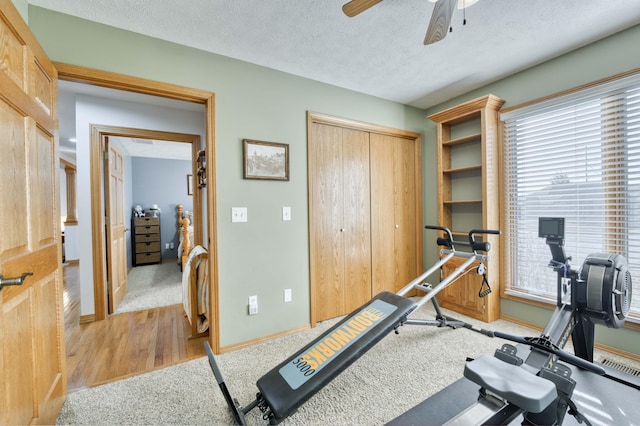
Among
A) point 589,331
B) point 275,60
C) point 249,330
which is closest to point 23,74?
point 275,60

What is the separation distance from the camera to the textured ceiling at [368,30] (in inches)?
68.3

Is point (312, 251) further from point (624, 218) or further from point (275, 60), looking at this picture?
point (624, 218)

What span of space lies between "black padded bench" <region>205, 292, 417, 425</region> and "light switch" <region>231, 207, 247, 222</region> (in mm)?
1115

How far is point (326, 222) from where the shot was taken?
2.87 meters

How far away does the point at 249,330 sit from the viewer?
236cm

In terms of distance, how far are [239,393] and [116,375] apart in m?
0.97

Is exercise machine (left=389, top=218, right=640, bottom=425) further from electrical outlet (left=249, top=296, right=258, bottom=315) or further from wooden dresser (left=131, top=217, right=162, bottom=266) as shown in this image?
wooden dresser (left=131, top=217, right=162, bottom=266)

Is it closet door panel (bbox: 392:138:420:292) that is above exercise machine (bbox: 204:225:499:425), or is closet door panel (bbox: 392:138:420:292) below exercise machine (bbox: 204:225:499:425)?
above

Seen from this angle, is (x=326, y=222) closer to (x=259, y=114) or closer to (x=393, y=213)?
(x=393, y=213)

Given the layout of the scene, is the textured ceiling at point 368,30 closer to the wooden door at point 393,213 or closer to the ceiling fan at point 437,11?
the ceiling fan at point 437,11

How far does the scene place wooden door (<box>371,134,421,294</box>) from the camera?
10.6 ft

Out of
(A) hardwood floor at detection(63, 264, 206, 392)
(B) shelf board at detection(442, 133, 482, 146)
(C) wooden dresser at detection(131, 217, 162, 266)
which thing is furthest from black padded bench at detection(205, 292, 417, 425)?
(C) wooden dresser at detection(131, 217, 162, 266)

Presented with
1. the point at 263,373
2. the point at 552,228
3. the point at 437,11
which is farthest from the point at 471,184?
the point at 263,373

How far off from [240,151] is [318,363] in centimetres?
175
